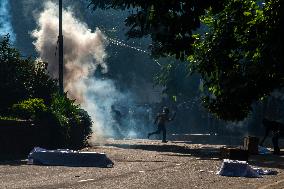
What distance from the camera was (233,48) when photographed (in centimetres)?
1244

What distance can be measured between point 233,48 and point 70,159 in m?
6.28

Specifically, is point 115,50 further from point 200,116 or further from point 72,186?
point 72,186

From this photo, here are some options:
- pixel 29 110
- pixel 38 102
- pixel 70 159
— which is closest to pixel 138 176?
pixel 70 159

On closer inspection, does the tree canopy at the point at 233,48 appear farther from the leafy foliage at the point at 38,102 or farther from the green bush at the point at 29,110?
the leafy foliage at the point at 38,102

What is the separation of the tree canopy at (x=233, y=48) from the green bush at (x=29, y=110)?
9894 millimetres

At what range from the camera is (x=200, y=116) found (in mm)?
55375

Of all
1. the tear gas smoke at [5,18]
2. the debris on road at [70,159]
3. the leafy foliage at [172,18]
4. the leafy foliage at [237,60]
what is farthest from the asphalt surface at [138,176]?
the tear gas smoke at [5,18]

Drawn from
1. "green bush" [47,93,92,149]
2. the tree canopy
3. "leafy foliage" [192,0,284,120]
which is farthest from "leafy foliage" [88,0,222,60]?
"green bush" [47,93,92,149]

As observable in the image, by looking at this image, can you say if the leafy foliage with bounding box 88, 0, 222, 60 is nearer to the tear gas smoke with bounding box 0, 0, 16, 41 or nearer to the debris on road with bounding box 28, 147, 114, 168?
the debris on road with bounding box 28, 147, 114, 168

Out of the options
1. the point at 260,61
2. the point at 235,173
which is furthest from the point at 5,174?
the point at 260,61

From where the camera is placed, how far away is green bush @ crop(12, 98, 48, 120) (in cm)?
2206

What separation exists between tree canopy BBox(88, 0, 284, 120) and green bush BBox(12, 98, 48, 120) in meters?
9.89

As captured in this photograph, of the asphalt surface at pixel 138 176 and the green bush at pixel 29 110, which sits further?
the green bush at pixel 29 110

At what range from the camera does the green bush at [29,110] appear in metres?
22.1
